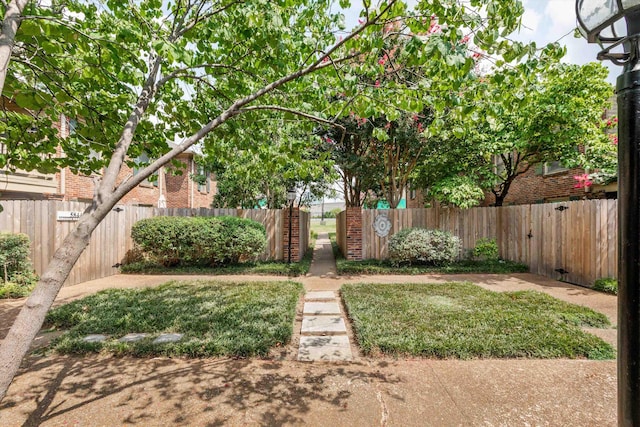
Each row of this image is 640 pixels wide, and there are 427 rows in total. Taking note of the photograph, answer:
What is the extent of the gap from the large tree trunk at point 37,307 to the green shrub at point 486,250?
9967mm

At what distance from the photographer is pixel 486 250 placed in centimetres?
916

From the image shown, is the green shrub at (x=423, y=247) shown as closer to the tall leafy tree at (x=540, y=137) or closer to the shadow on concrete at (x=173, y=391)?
the tall leafy tree at (x=540, y=137)

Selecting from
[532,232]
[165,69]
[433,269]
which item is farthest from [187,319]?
[532,232]

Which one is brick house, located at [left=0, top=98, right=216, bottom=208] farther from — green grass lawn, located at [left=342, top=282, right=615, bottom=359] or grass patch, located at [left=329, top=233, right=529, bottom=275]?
A: grass patch, located at [left=329, top=233, right=529, bottom=275]

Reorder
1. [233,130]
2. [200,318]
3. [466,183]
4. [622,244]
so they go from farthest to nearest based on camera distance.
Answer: [466,183] → [200,318] → [233,130] → [622,244]

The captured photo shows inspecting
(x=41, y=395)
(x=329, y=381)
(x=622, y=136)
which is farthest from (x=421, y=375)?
(x=41, y=395)

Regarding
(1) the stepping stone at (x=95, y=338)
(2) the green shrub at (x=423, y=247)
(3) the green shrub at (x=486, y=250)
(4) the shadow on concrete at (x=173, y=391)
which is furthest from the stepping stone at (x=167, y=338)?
(3) the green shrub at (x=486, y=250)

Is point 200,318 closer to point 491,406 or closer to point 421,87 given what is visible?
point 491,406

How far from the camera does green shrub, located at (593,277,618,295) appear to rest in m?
5.74

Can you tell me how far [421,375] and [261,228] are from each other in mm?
6850

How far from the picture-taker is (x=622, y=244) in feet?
4.17

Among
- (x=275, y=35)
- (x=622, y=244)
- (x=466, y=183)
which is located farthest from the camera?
(x=466, y=183)

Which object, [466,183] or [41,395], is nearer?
[41,395]

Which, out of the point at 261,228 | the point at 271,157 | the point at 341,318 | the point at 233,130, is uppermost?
the point at 233,130
